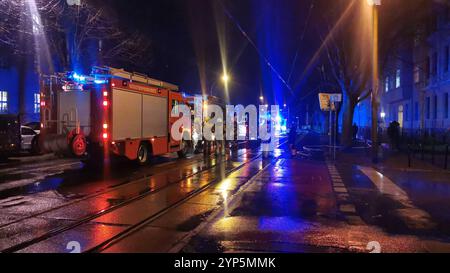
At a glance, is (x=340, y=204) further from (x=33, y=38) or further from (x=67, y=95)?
(x=33, y=38)

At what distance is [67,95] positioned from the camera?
574 inches

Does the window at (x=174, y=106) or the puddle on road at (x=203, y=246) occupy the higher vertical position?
the window at (x=174, y=106)

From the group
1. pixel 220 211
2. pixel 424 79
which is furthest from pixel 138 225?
pixel 424 79

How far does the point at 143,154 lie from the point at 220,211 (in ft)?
27.9

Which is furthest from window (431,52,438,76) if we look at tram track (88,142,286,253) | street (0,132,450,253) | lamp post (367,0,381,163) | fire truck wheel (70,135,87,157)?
fire truck wheel (70,135,87,157)

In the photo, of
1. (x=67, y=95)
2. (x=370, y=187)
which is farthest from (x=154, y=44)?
(x=370, y=187)

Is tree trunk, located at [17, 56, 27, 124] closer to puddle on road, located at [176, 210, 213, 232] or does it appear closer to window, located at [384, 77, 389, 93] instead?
puddle on road, located at [176, 210, 213, 232]

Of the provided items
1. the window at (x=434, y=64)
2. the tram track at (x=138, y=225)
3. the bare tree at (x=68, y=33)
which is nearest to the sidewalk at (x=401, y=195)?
the tram track at (x=138, y=225)

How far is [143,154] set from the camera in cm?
1641

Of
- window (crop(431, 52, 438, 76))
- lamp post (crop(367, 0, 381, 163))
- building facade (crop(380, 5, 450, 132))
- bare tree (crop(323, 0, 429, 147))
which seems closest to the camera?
lamp post (crop(367, 0, 381, 163))

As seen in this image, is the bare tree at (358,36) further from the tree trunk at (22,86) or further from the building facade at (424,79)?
the tree trunk at (22,86)

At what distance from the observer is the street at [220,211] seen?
6.30 meters

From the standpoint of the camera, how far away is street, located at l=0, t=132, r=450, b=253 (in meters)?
6.30

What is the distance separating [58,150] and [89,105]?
5.68ft
